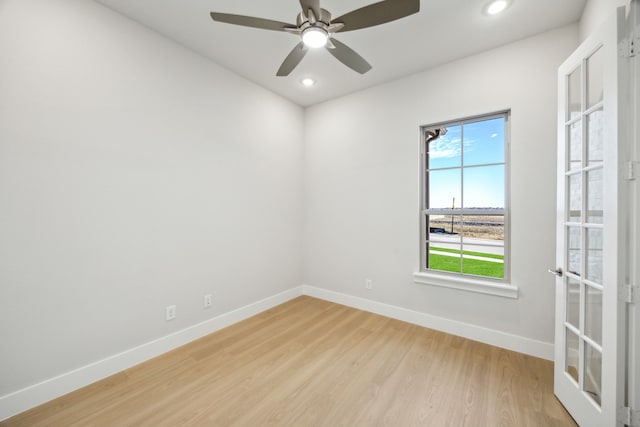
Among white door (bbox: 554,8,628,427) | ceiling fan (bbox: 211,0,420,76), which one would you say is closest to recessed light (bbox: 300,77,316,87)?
ceiling fan (bbox: 211,0,420,76)

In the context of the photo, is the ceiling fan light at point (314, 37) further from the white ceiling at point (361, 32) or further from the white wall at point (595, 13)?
the white wall at point (595, 13)

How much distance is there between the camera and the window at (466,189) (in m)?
2.53

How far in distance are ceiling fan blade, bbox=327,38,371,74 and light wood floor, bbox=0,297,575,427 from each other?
2512 millimetres

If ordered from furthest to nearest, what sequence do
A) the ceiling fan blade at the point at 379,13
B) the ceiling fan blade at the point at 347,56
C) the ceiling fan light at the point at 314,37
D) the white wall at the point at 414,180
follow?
the white wall at the point at 414,180 < the ceiling fan blade at the point at 347,56 < the ceiling fan light at the point at 314,37 < the ceiling fan blade at the point at 379,13

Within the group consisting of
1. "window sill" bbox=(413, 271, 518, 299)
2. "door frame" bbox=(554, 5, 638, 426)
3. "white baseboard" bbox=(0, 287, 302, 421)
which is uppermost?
"door frame" bbox=(554, 5, 638, 426)

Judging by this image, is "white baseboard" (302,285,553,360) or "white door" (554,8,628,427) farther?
"white baseboard" (302,285,553,360)

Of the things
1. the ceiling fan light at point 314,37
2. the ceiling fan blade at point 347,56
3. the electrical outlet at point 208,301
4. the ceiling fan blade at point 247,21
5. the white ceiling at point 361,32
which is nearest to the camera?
the ceiling fan blade at point 247,21

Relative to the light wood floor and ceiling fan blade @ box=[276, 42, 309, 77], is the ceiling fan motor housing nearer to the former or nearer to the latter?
ceiling fan blade @ box=[276, 42, 309, 77]

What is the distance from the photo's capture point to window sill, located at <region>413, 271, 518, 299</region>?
2.39 meters

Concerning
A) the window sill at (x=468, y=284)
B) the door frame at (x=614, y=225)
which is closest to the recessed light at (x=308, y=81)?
the door frame at (x=614, y=225)

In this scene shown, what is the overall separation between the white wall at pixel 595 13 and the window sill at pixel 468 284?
2.04 metres

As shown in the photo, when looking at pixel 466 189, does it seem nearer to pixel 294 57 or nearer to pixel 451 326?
pixel 451 326

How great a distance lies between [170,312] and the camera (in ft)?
7.78

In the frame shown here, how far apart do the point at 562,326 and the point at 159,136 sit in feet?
11.5
